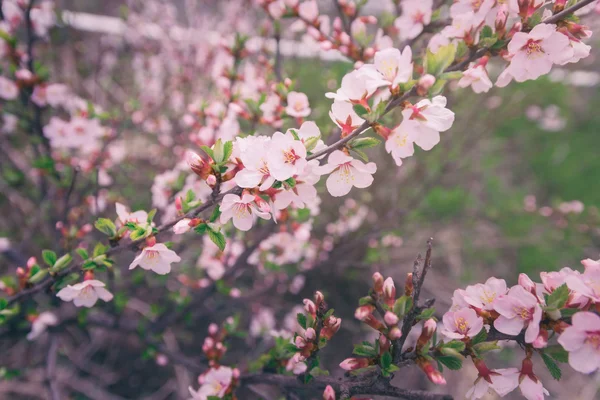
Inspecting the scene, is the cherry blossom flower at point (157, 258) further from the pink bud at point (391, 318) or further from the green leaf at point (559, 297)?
the green leaf at point (559, 297)

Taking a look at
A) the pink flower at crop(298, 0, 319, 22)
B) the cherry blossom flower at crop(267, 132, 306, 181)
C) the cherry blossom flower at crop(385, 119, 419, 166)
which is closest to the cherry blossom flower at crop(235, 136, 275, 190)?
the cherry blossom flower at crop(267, 132, 306, 181)

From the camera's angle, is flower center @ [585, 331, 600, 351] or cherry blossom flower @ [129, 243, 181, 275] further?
cherry blossom flower @ [129, 243, 181, 275]

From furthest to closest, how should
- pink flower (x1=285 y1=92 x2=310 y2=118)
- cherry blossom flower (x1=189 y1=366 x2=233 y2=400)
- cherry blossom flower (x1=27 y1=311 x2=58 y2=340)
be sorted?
cherry blossom flower (x1=27 y1=311 x2=58 y2=340)
pink flower (x1=285 y1=92 x2=310 y2=118)
cherry blossom flower (x1=189 y1=366 x2=233 y2=400)

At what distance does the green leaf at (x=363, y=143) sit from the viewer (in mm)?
1086

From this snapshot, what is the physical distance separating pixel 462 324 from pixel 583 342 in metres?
0.31

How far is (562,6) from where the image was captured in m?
1.15

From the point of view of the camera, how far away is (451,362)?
1.11m

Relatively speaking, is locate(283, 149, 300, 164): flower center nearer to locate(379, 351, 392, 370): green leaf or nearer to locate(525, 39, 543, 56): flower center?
locate(379, 351, 392, 370): green leaf

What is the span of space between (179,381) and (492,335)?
2.27 metres

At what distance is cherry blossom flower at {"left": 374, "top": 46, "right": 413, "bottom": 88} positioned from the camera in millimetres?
1054

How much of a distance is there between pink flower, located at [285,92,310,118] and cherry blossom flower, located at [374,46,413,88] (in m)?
0.58

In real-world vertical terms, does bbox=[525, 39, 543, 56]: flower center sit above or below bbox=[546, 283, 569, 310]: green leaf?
above

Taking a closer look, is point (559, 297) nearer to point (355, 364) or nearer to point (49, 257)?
point (355, 364)

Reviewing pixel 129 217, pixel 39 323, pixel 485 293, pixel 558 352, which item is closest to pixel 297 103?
pixel 129 217
